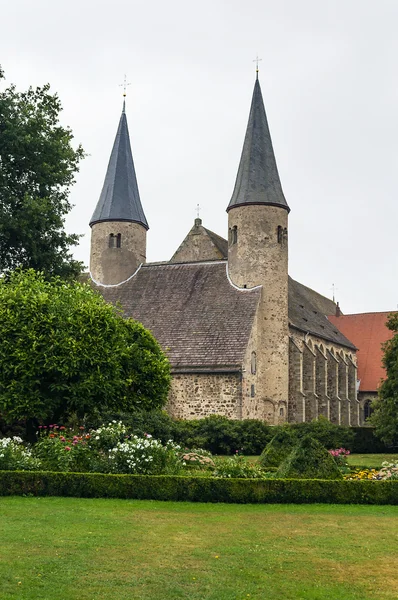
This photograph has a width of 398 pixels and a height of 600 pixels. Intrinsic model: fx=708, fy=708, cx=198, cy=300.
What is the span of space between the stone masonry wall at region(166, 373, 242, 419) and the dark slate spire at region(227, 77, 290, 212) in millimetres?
9734

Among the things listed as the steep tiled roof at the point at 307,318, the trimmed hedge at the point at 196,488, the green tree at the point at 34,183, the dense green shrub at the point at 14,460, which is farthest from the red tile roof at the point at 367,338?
the dense green shrub at the point at 14,460

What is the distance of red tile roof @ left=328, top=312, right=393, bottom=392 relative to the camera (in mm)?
55219

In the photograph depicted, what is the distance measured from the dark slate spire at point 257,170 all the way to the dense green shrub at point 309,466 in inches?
919

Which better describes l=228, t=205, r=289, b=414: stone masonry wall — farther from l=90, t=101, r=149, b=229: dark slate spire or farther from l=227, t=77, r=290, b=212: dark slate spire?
l=90, t=101, r=149, b=229: dark slate spire

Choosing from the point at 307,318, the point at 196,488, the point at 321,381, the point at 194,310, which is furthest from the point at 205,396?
the point at 196,488

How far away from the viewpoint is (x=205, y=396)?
33438mm

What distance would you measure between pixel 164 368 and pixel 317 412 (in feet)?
60.0

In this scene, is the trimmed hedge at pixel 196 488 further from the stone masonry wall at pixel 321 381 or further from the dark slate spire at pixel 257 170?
the dark slate spire at pixel 257 170

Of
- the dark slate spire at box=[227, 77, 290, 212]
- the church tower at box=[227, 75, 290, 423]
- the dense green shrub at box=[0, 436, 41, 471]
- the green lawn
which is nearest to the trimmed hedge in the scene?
the green lawn

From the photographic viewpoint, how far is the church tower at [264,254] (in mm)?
35719

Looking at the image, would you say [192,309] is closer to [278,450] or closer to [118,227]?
[118,227]

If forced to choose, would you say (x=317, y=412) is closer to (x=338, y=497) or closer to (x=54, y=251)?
(x=54, y=251)

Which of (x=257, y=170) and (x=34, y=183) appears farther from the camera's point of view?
(x=257, y=170)

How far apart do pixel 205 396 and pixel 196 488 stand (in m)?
19.7
